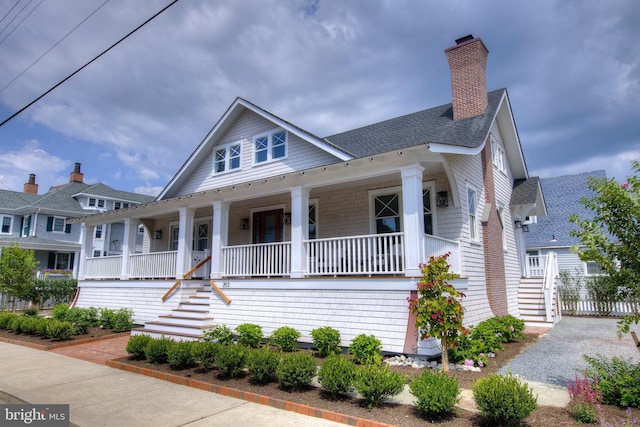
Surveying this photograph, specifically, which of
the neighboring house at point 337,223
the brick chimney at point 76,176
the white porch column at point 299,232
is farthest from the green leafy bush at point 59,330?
the brick chimney at point 76,176

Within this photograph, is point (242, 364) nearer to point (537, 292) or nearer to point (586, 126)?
point (537, 292)

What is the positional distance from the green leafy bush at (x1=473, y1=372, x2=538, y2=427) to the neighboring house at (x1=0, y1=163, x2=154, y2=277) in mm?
28552

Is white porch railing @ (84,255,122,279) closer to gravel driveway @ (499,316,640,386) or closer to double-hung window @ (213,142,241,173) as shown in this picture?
double-hung window @ (213,142,241,173)

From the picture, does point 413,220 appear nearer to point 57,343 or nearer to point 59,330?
point 57,343

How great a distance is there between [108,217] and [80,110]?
203 inches

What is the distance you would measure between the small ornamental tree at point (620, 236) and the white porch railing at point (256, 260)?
676 centimetres

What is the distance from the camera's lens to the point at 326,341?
7.99 metres

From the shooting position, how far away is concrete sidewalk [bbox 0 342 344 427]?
4910 millimetres

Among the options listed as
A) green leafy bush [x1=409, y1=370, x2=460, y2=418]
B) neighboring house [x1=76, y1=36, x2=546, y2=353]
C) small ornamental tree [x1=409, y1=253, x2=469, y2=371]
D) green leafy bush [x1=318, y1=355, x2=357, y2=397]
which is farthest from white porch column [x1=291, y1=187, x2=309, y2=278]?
green leafy bush [x1=409, y1=370, x2=460, y2=418]

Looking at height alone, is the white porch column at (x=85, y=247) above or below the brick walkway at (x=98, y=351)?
above

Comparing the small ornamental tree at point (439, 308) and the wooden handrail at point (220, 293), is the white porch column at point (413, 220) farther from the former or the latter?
the wooden handrail at point (220, 293)

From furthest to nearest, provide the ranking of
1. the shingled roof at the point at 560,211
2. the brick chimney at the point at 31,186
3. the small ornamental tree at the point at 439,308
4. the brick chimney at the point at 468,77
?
1. the brick chimney at the point at 31,186
2. the shingled roof at the point at 560,211
3. the brick chimney at the point at 468,77
4. the small ornamental tree at the point at 439,308

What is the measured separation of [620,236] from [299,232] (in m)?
6.38

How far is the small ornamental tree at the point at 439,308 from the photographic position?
6449mm
